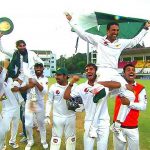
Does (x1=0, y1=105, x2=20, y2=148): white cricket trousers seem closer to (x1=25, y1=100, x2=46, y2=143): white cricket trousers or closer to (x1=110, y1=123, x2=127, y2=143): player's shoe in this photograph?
(x1=25, y1=100, x2=46, y2=143): white cricket trousers

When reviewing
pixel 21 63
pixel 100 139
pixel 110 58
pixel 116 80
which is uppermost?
pixel 110 58

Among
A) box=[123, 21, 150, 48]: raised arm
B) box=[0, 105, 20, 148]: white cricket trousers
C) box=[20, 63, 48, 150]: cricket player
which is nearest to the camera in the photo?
box=[123, 21, 150, 48]: raised arm

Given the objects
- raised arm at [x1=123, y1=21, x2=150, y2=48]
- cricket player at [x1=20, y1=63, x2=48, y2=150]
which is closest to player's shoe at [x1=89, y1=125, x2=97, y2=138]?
raised arm at [x1=123, y1=21, x2=150, y2=48]

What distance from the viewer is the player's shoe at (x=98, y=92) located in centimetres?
703

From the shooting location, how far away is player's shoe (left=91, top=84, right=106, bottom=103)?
703cm

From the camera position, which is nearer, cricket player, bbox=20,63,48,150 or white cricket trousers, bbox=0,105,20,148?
white cricket trousers, bbox=0,105,20,148

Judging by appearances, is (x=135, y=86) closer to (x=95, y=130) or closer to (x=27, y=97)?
(x=95, y=130)

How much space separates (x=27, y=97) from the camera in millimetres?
9508

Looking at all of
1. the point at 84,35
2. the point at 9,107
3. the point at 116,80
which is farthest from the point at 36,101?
the point at 116,80

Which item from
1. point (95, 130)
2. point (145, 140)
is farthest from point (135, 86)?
point (145, 140)

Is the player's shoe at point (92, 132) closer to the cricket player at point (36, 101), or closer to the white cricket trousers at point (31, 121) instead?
the cricket player at point (36, 101)

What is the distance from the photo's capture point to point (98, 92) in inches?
276

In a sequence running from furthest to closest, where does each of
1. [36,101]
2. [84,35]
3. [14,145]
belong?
[14,145] → [36,101] → [84,35]

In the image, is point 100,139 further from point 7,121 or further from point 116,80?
point 7,121
